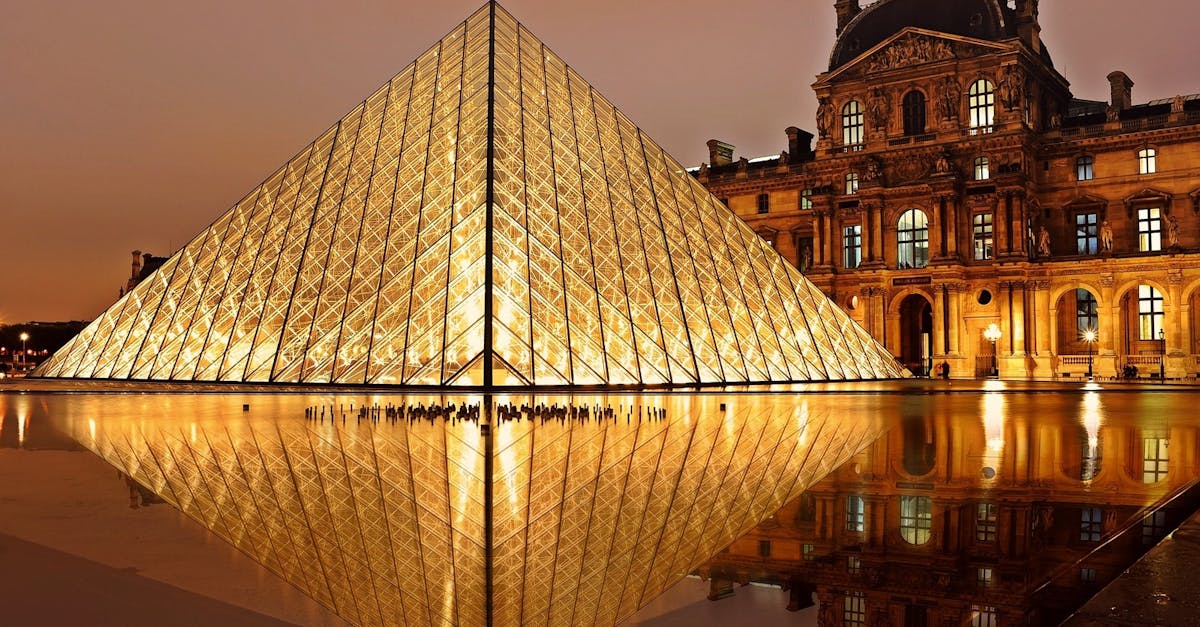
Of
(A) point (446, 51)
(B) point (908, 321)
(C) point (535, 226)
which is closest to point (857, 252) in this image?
(B) point (908, 321)

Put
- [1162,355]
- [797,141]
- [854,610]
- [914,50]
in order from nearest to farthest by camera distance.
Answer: [854,610] < [1162,355] < [914,50] < [797,141]

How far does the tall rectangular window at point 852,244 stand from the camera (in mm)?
50812

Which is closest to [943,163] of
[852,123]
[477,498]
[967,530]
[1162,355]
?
[852,123]

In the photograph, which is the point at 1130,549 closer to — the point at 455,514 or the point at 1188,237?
the point at 455,514

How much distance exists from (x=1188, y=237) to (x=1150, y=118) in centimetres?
521

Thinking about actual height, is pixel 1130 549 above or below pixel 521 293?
below

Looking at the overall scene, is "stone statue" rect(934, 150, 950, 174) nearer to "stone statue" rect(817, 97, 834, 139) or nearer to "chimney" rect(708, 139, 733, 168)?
"stone statue" rect(817, 97, 834, 139)

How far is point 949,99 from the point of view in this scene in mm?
47500

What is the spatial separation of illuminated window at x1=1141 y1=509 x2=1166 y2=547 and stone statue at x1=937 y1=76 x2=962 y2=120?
42.8m

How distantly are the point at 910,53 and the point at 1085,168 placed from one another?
9120 millimetres

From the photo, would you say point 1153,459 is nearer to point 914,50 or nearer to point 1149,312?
point 1149,312

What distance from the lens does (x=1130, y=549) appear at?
613cm

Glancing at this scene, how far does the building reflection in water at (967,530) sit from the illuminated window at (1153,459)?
12 mm

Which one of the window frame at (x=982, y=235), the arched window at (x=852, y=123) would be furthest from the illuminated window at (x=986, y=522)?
the arched window at (x=852, y=123)
